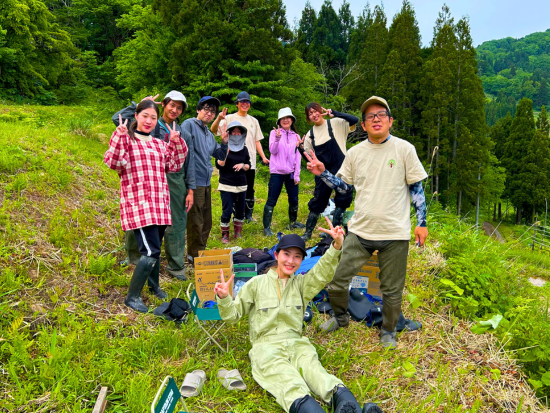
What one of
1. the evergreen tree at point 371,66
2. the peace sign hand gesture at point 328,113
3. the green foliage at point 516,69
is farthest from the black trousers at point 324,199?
the green foliage at point 516,69

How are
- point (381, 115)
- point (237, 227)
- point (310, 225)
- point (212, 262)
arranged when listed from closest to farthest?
point (381, 115)
point (212, 262)
point (310, 225)
point (237, 227)

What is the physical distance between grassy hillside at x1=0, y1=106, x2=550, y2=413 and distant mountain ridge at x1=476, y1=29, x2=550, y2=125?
225 feet

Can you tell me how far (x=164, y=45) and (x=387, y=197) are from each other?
17892 millimetres

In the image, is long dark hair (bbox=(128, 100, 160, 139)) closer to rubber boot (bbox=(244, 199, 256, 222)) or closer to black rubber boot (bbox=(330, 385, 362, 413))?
black rubber boot (bbox=(330, 385, 362, 413))

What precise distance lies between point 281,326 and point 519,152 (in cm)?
4238

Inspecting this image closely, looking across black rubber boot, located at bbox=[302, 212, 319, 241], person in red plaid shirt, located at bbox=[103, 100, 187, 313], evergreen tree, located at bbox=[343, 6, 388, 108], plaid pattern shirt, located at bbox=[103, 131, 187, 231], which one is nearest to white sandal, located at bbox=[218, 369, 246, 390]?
person in red plaid shirt, located at bbox=[103, 100, 187, 313]

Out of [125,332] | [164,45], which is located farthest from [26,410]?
[164,45]

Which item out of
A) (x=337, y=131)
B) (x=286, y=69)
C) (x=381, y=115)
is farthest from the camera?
(x=286, y=69)

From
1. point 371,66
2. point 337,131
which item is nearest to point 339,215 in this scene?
point 337,131

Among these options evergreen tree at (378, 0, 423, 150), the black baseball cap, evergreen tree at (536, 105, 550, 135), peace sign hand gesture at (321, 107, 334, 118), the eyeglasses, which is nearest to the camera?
the black baseball cap

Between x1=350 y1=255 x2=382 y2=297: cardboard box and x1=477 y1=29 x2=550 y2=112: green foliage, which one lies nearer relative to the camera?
x1=350 y1=255 x2=382 y2=297: cardboard box

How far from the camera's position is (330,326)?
12.1ft

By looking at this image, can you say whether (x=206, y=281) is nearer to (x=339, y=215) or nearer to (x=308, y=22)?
(x=339, y=215)

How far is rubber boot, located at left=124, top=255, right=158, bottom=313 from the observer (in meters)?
3.65
